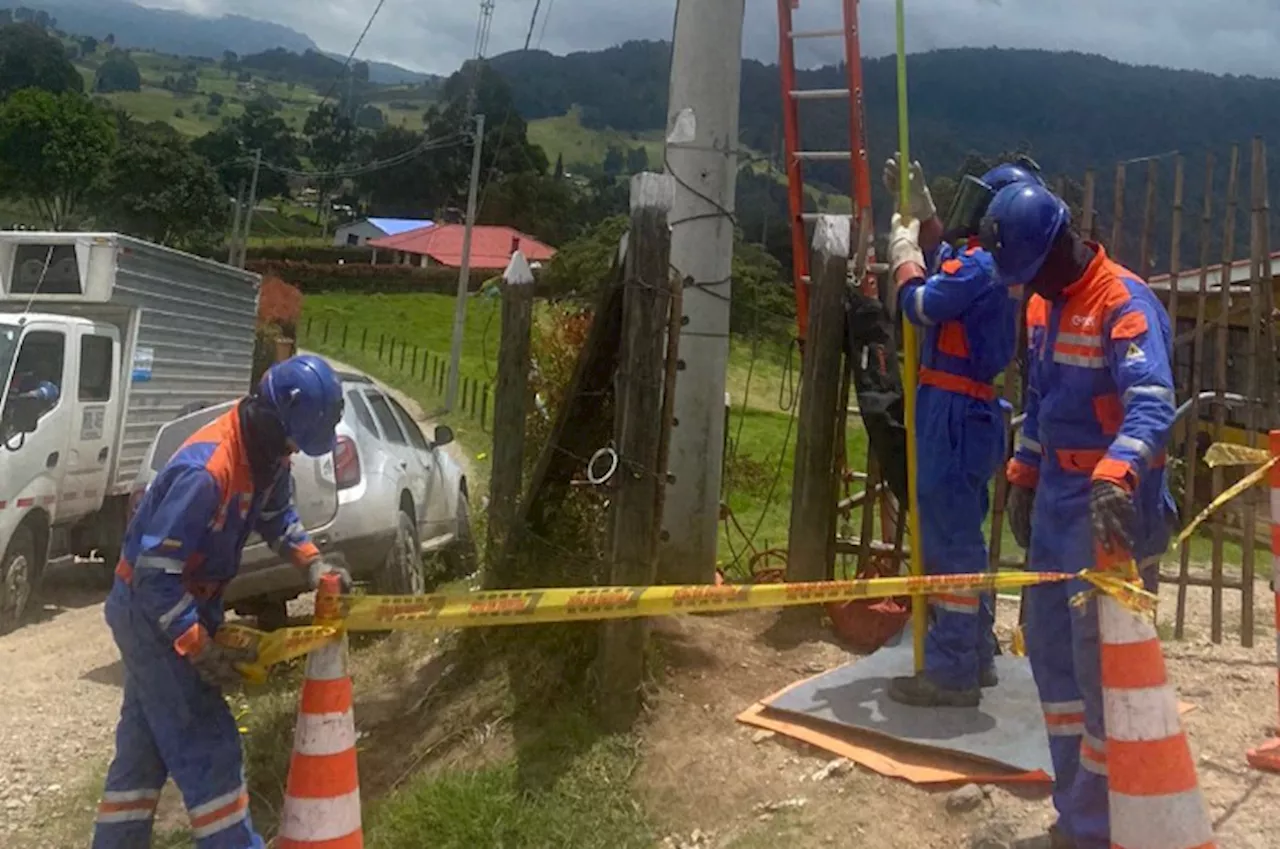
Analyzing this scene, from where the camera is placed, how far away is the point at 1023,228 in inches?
153

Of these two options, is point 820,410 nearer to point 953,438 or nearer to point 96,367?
point 953,438

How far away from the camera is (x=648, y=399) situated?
5.28m

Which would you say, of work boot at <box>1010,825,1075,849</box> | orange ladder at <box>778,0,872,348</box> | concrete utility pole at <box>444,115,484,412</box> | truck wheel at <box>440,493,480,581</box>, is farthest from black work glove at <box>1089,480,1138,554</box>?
concrete utility pole at <box>444,115,484,412</box>

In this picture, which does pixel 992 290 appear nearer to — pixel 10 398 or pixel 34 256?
pixel 10 398

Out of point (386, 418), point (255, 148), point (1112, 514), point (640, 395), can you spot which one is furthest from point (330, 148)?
point (1112, 514)

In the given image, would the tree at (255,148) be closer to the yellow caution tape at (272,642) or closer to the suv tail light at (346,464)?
the suv tail light at (346,464)

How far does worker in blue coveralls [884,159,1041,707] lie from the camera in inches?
201

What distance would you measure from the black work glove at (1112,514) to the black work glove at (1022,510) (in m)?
1.06

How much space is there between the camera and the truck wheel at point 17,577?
895cm

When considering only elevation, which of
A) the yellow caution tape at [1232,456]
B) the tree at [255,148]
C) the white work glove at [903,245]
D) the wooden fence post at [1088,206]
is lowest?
the yellow caution tape at [1232,456]

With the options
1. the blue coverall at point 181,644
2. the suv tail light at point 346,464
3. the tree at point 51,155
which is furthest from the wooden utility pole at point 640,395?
the tree at point 51,155

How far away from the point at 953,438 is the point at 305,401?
8.68 ft

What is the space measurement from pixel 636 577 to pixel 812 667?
3.86ft

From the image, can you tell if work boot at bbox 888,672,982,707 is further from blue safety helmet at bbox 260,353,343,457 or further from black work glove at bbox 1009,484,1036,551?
blue safety helmet at bbox 260,353,343,457
